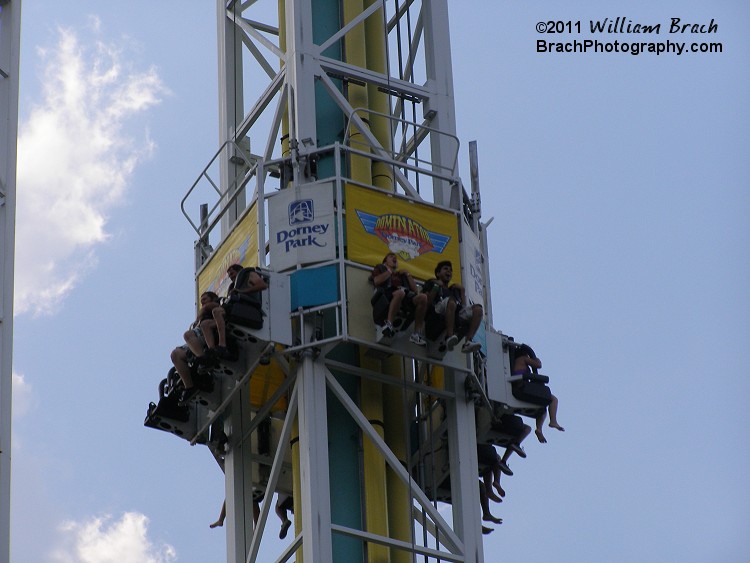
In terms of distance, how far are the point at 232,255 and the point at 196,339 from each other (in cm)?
286

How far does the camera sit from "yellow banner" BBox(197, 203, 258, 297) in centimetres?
4234

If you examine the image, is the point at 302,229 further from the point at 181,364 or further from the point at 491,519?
the point at 491,519

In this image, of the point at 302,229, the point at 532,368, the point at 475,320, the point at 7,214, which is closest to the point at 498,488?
the point at 532,368

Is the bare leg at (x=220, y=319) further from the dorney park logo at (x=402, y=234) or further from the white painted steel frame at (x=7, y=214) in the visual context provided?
the white painted steel frame at (x=7, y=214)

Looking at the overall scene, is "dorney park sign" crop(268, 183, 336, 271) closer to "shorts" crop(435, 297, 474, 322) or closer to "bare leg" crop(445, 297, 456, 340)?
"shorts" crop(435, 297, 474, 322)

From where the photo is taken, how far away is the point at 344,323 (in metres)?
40.4

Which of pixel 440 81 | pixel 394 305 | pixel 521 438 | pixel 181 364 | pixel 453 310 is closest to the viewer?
pixel 394 305

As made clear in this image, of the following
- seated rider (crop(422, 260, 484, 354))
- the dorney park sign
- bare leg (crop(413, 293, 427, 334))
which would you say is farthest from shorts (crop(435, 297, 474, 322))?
the dorney park sign

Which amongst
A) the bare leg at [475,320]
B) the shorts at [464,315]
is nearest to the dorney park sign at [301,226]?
the shorts at [464,315]

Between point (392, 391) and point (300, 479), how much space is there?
3190 millimetres

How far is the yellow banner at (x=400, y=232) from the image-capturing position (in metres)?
41.7

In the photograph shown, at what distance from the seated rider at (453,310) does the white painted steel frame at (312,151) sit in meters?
1.70

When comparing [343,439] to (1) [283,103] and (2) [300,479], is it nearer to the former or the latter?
(2) [300,479]

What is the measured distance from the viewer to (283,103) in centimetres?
4450
